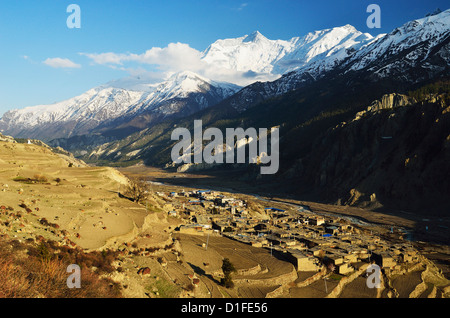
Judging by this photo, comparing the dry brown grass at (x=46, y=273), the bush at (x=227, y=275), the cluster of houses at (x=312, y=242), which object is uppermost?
the dry brown grass at (x=46, y=273)

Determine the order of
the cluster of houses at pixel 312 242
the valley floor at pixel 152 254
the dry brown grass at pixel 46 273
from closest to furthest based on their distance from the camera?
1. the dry brown grass at pixel 46 273
2. the valley floor at pixel 152 254
3. the cluster of houses at pixel 312 242

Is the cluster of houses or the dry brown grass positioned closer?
the dry brown grass

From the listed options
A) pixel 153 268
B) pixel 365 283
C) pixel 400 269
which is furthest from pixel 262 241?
pixel 153 268

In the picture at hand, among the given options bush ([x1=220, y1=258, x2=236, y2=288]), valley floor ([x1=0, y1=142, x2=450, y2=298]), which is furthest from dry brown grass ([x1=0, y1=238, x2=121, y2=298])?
bush ([x1=220, y1=258, x2=236, y2=288])

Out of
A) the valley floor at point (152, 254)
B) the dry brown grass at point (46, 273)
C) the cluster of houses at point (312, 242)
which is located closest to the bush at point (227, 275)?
the valley floor at point (152, 254)

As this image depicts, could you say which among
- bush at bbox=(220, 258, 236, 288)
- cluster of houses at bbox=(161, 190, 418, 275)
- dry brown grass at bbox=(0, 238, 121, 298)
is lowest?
cluster of houses at bbox=(161, 190, 418, 275)

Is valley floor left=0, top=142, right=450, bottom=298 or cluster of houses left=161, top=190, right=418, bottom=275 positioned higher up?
valley floor left=0, top=142, right=450, bottom=298

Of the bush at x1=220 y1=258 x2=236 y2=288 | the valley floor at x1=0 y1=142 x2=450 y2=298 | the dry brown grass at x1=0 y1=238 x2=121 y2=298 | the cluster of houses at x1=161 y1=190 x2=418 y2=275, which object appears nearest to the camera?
the dry brown grass at x1=0 y1=238 x2=121 y2=298

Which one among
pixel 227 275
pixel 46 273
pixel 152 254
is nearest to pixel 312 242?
pixel 227 275

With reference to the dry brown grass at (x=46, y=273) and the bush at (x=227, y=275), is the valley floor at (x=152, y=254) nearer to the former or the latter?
the dry brown grass at (x=46, y=273)

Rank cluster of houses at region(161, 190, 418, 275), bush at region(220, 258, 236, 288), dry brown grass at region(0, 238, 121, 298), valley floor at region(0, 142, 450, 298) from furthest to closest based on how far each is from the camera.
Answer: cluster of houses at region(161, 190, 418, 275) < bush at region(220, 258, 236, 288) < valley floor at region(0, 142, 450, 298) < dry brown grass at region(0, 238, 121, 298)

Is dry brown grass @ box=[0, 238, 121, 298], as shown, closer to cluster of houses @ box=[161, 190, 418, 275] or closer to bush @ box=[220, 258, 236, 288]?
bush @ box=[220, 258, 236, 288]

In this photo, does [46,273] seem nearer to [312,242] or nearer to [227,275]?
[227,275]
